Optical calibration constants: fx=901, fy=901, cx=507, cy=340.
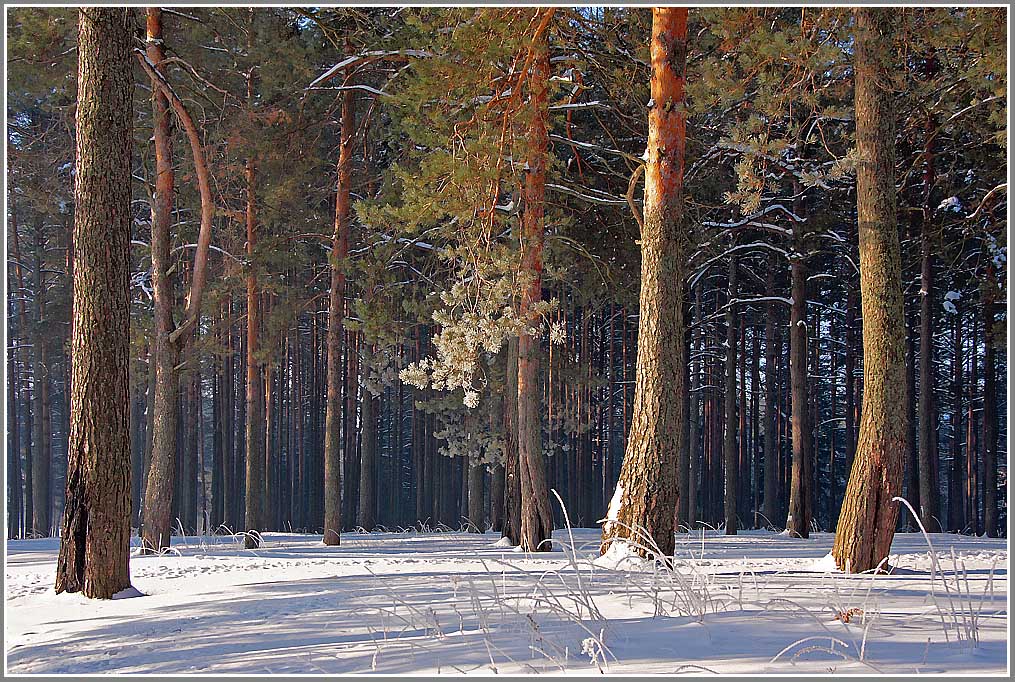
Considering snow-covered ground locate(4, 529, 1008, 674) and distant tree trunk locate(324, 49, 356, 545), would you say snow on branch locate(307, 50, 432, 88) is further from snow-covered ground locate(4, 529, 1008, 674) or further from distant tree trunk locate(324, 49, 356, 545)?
snow-covered ground locate(4, 529, 1008, 674)

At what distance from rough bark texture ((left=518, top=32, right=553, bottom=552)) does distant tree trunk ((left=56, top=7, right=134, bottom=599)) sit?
5.38 metres

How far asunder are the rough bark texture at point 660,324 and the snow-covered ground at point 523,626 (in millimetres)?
779

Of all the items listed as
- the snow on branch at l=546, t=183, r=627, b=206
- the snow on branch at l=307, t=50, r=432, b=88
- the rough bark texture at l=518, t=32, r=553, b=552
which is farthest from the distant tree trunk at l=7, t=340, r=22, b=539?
the snow on branch at l=546, t=183, r=627, b=206

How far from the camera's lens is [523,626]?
4.54m

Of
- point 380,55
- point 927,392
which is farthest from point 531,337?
point 927,392

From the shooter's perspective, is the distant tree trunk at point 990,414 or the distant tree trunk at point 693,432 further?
the distant tree trunk at point 693,432

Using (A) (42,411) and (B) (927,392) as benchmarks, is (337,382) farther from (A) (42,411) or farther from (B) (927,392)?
(A) (42,411)

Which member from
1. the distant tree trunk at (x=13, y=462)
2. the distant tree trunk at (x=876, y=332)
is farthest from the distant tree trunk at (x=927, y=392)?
the distant tree trunk at (x=13, y=462)

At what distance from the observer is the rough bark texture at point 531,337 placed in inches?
462

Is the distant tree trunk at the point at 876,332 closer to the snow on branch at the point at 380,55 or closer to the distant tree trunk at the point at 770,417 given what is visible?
the snow on branch at the point at 380,55

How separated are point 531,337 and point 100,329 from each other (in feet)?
22.0

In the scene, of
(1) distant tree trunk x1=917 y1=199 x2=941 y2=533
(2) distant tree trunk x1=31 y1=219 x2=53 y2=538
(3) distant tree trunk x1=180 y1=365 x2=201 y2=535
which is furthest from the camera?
(3) distant tree trunk x1=180 y1=365 x2=201 y2=535

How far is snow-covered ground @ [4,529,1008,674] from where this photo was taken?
12.5 ft

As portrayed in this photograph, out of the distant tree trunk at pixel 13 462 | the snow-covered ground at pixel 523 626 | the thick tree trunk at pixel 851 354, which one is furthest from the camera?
the distant tree trunk at pixel 13 462
